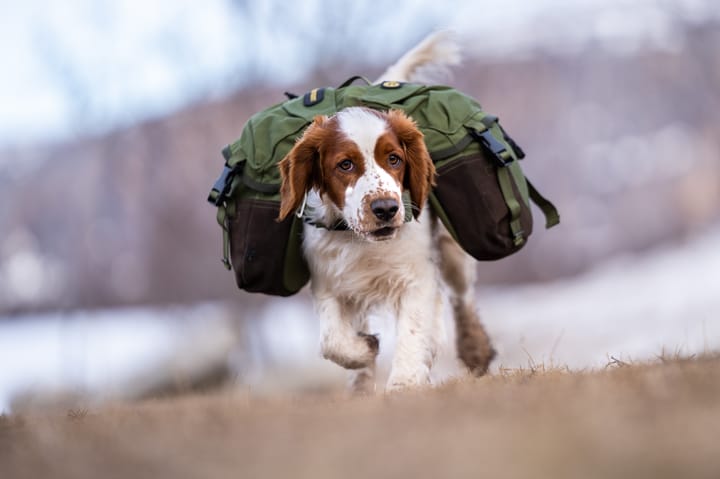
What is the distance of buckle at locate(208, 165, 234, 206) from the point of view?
13.8 feet

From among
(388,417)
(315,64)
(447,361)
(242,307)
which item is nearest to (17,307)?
(242,307)

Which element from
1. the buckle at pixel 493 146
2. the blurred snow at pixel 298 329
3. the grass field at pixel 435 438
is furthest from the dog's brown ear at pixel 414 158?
the blurred snow at pixel 298 329

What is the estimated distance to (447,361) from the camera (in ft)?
31.4

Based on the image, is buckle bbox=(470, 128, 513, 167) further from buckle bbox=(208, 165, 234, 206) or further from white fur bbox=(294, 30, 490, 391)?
buckle bbox=(208, 165, 234, 206)

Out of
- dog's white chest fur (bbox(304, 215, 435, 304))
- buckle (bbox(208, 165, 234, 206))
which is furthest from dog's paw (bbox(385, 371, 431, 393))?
buckle (bbox(208, 165, 234, 206))

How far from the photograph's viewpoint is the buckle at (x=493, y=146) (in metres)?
4.11

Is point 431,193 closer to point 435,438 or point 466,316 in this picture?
point 466,316

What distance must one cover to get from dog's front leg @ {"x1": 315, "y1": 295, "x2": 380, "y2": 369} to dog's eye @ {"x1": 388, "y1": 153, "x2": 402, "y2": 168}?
2.54 feet

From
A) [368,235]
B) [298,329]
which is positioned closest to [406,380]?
[368,235]

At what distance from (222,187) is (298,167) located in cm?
45

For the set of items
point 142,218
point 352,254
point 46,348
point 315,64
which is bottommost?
point 46,348

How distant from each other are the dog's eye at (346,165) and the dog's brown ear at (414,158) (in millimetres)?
238

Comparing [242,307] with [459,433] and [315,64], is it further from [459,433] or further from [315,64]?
[459,433]

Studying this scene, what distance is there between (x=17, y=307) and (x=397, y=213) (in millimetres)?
11406
